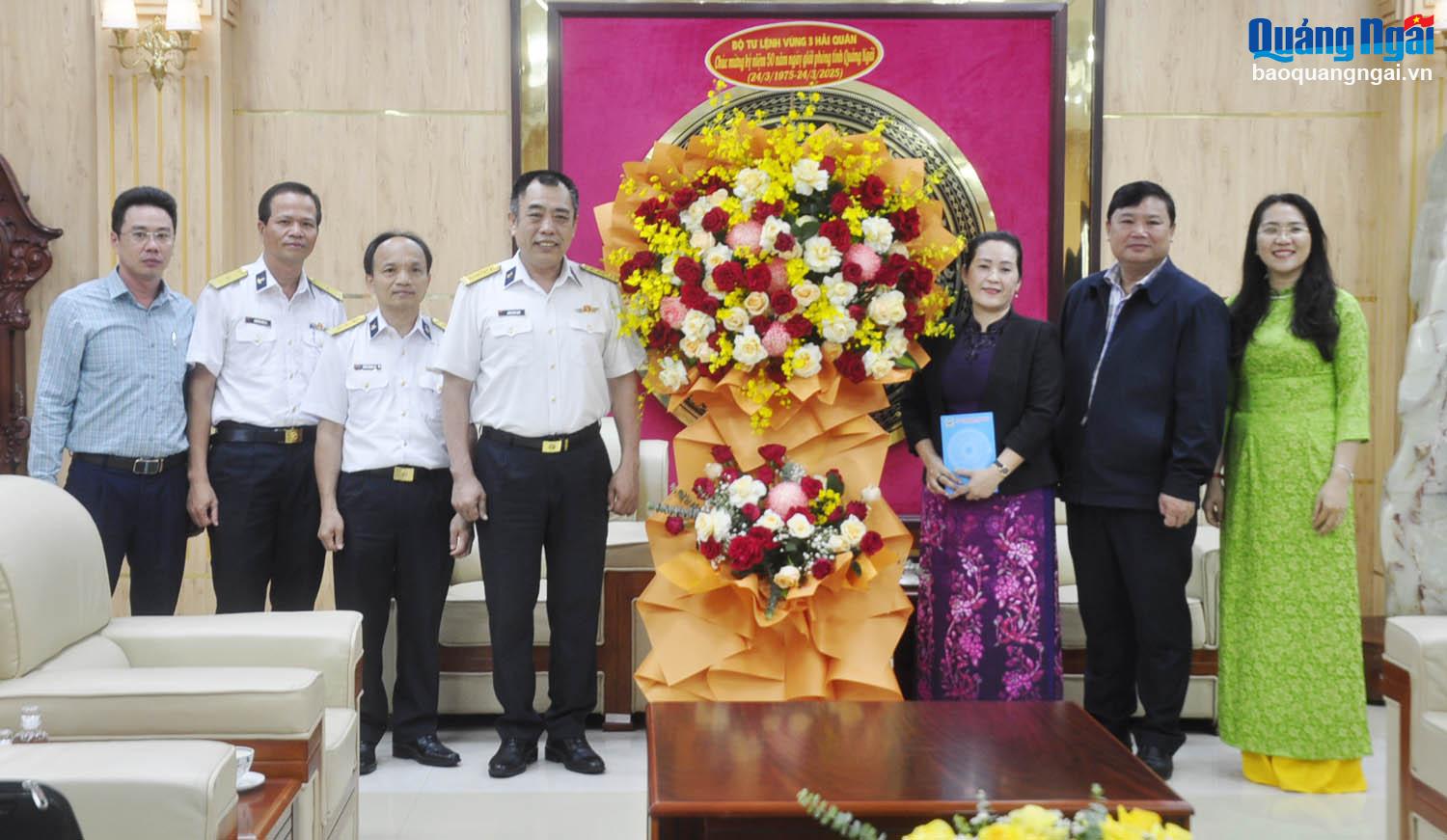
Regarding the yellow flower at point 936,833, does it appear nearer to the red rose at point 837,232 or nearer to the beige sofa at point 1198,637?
the red rose at point 837,232

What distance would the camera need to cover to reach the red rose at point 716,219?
316 cm

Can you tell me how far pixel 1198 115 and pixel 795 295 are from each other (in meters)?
2.65

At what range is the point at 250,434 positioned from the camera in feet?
11.7

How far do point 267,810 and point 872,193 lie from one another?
1.98 meters

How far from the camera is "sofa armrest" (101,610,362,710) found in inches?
105

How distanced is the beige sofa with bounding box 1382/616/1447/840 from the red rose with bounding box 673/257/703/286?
1.78 metres

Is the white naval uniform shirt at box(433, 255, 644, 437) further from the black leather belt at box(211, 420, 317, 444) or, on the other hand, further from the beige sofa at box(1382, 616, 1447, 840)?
A: the beige sofa at box(1382, 616, 1447, 840)

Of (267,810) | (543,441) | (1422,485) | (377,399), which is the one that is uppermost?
(377,399)

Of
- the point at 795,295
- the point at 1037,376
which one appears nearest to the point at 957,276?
Answer: the point at 1037,376

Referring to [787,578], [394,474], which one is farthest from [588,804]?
[394,474]

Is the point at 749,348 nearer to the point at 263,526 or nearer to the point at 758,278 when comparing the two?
the point at 758,278

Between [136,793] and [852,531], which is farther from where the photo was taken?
[852,531]

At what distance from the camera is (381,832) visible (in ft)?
10.4

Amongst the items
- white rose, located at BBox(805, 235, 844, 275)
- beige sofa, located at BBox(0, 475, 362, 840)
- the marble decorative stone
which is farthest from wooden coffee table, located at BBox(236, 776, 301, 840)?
the marble decorative stone
